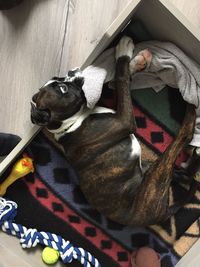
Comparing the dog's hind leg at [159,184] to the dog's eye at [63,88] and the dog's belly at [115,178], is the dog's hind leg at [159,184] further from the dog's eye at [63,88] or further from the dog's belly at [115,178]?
the dog's eye at [63,88]

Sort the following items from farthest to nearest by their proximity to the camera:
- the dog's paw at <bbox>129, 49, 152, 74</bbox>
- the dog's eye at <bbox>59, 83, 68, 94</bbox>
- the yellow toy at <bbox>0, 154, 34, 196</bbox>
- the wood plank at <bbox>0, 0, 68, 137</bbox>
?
the wood plank at <bbox>0, 0, 68, 137</bbox> → the yellow toy at <bbox>0, 154, 34, 196</bbox> → the dog's paw at <bbox>129, 49, 152, 74</bbox> → the dog's eye at <bbox>59, 83, 68, 94</bbox>

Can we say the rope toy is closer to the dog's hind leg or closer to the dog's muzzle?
the dog's hind leg

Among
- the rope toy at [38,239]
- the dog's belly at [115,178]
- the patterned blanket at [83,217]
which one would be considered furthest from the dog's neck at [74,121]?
the rope toy at [38,239]

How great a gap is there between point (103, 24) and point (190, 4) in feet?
1.18

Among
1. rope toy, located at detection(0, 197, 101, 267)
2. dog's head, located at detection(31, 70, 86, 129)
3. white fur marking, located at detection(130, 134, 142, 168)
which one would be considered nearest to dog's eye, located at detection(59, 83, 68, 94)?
dog's head, located at detection(31, 70, 86, 129)

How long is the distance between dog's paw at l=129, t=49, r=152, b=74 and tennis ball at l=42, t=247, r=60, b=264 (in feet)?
2.46

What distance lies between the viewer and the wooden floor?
67.0 inches

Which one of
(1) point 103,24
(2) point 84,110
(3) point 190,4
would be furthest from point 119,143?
(3) point 190,4

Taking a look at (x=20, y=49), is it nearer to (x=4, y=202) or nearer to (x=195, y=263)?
(x=4, y=202)

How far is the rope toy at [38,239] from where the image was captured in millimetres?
1564

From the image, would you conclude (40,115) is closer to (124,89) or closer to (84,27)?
(124,89)

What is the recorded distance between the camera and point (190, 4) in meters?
1.66

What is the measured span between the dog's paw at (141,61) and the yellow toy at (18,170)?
54cm

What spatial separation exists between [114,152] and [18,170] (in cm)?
40
